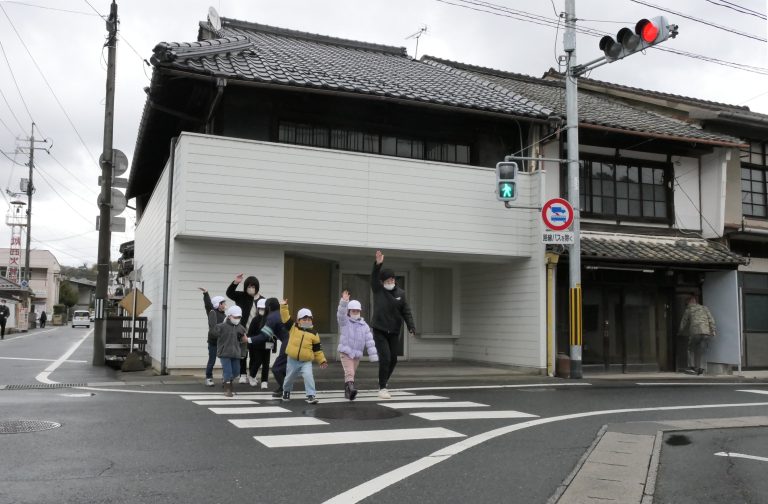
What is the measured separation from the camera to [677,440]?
23.1 feet

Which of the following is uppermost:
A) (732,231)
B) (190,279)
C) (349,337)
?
(732,231)

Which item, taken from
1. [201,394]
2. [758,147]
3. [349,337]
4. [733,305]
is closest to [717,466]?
[349,337]

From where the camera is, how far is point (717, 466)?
5.88m

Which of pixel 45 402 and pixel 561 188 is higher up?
pixel 561 188

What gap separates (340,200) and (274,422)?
23.6ft

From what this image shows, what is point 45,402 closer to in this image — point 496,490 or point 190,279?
point 190,279

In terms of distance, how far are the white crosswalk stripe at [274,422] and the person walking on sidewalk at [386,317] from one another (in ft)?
8.08

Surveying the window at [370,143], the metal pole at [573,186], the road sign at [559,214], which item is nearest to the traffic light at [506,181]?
the road sign at [559,214]

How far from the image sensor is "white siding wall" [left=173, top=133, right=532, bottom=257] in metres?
12.9

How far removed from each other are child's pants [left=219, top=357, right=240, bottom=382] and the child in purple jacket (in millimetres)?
1718

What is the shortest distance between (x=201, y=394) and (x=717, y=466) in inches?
278

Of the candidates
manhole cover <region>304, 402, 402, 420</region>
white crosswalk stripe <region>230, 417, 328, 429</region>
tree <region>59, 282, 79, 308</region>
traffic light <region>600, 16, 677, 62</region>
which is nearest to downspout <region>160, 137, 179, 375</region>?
manhole cover <region>304, 402, 402, 420</region>

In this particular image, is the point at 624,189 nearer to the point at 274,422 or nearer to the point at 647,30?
the point at 647,30

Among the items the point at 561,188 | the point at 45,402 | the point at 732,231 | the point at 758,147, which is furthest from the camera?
the point at 758,147
